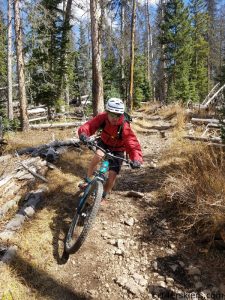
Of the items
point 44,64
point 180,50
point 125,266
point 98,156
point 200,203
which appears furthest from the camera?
point 180,50

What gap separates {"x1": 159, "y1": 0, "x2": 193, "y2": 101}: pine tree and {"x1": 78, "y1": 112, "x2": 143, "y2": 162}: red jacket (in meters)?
20.5

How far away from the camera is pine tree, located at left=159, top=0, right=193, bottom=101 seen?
2555 centimetres

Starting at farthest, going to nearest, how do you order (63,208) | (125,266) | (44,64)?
1. (44,64)
2. (63,208)
3. (125,266)

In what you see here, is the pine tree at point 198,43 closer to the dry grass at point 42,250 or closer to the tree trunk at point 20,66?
the tree trunk at point 20,66

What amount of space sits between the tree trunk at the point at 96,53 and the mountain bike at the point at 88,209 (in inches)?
245

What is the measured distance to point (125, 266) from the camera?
13.5ft

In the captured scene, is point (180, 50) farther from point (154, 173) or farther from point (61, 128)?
point (154, 173)

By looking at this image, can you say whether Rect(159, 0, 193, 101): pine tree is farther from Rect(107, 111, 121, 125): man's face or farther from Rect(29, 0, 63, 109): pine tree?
Rect(107, 111, 121, 125): man's face

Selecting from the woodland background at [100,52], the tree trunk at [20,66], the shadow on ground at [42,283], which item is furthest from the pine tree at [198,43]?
the shadow on ground at [42,283]

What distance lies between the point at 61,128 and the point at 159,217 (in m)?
10.4

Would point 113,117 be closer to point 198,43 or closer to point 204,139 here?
point 204,139

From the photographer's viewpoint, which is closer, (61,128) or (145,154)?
(145,154)

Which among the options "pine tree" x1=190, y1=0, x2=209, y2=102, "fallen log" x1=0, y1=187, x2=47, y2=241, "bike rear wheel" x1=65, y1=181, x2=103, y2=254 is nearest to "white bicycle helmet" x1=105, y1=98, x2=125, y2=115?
"bike rear wheel" x1=65, y1=181, x2=103, y2=254

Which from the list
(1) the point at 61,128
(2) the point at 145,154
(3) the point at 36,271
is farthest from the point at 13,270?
(1) the point at 61,128
